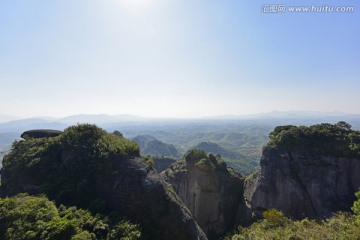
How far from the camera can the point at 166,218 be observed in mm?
23562

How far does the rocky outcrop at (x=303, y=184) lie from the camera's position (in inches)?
1419

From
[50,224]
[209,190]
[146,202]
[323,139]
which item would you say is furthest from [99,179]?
[323,139]

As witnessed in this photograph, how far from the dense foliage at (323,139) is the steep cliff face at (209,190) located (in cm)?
1058

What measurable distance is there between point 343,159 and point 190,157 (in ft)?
82.5

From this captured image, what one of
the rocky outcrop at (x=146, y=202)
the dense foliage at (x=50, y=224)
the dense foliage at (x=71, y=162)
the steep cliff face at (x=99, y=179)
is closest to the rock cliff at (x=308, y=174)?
the steep cliff face at (x=99, y=179)

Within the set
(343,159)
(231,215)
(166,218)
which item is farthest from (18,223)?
(343,159)

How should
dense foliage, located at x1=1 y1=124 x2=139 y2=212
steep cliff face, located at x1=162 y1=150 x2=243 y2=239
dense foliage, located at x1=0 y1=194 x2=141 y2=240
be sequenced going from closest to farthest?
1. dense foliage, located at x1=0 y1=194 x2=141 y2=240
2. dense foliage, located at x1=1 y1=124 x2=139 y2=212
3. steep cliff face, located at x1=162 y1=150 x2=243 y2=239

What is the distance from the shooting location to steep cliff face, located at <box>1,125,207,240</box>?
23.5 metres

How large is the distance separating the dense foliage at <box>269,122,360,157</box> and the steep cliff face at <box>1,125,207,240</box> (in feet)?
75.2

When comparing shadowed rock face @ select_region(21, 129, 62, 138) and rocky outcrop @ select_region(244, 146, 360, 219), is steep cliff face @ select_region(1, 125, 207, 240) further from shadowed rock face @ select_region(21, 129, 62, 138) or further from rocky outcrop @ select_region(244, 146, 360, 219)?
rocky outcrop @ select_region(244, 146, 360, 219)

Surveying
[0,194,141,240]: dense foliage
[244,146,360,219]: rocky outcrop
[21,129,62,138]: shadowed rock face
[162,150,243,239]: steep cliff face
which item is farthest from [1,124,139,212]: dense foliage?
[244,146,360,219]: rocky outcrop

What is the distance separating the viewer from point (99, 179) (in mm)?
26016

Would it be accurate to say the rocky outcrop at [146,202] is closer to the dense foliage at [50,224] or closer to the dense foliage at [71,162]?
the dense foliage at [71,162]

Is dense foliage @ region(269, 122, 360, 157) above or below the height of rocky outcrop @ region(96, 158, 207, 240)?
above
